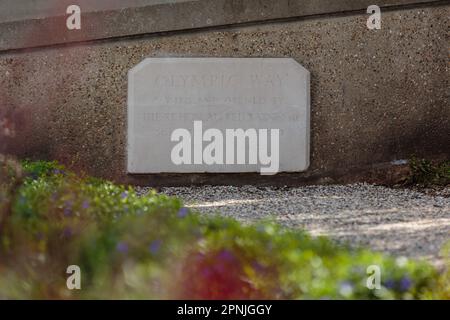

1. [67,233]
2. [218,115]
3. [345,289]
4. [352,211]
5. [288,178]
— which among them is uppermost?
[218,115]

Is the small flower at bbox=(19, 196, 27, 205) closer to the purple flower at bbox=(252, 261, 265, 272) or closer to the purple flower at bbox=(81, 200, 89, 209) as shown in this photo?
the purple flower at bbox=(81, 200, 89, 209)

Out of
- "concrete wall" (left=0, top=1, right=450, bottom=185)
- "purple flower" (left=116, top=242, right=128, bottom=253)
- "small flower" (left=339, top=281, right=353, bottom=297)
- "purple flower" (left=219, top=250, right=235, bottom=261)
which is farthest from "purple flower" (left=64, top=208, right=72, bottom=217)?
"concrete wall" (left=0, top=1, right=450, bottom=185)

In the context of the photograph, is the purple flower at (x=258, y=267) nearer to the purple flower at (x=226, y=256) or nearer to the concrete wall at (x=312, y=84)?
the purple flower at (x=226, y=256)

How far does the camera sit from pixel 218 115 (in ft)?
30.3

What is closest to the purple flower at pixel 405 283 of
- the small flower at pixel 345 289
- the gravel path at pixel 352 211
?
the small flower at pixel 345 289

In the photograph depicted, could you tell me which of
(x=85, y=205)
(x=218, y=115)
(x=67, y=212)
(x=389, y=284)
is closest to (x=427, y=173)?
(x=218, y=115)

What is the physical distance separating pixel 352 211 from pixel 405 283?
10.0 feet

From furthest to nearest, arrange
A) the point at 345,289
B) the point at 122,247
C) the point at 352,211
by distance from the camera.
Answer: the point at 352,211, the point at 122,247, the point at 345,289

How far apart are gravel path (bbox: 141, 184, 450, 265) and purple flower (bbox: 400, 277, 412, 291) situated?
22.0 inches

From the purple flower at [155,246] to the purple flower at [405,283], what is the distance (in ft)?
3.73

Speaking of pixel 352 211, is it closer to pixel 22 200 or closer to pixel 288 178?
pixel 288 178

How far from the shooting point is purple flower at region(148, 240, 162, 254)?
13.6 feet

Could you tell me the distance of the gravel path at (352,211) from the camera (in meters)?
5.09

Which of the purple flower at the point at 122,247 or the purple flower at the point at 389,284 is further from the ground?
the purple flower at the point at 122,247
